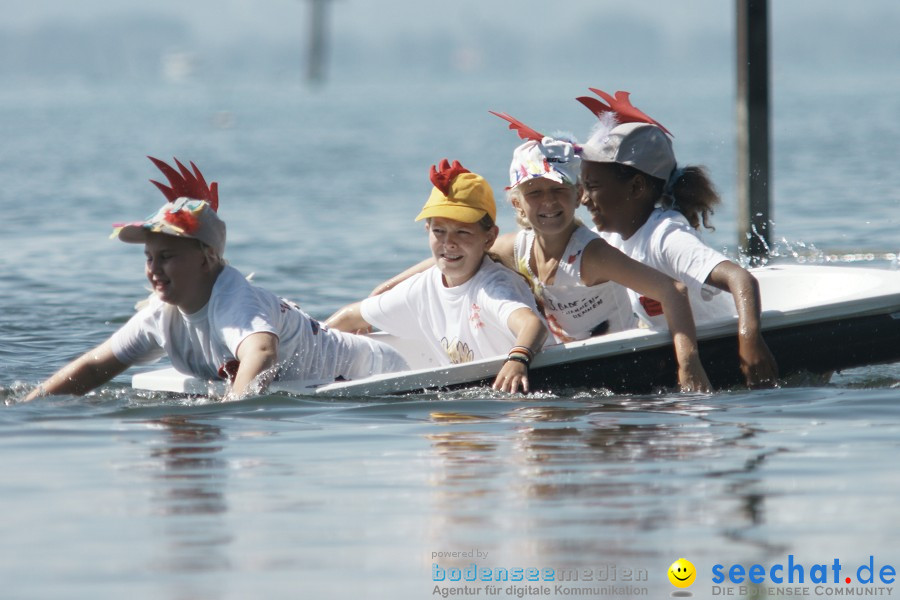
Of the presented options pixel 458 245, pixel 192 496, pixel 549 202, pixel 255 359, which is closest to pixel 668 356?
pixel 549 202

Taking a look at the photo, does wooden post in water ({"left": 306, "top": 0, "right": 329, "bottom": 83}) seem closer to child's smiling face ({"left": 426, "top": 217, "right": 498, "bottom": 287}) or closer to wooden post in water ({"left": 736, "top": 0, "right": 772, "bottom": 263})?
wooden post in water ({"left": 736, "top": 0, "right": 772, "bottom": 263})

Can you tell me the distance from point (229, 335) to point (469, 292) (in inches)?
42.4

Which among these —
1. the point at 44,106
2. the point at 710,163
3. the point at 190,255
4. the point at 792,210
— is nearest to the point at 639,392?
the point at 190,255

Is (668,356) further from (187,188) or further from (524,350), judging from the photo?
(187,188)

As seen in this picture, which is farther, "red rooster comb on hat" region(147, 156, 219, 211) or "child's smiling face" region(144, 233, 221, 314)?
"red rooster comb on hat" region(147, 156, 219, 211)

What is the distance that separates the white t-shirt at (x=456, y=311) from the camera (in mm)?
6512

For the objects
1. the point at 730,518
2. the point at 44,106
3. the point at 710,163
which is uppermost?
the point at 44,106

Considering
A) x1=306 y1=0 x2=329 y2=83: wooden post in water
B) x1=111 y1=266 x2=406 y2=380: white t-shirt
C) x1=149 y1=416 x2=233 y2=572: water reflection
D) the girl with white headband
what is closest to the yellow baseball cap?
the girl with white headband

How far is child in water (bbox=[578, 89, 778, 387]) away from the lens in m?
6.53

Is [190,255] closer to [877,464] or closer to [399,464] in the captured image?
[399,464]

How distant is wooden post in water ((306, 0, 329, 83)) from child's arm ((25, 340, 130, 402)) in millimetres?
90576

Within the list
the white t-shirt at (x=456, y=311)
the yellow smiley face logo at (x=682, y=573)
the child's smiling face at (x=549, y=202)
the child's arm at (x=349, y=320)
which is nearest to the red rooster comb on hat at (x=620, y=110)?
the child's smiling face at (x=549, y=202)

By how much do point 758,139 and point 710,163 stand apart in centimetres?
1694

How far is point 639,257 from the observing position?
22.0 feet
